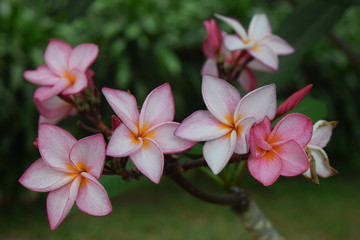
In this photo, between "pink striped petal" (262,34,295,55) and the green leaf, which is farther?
the green leaf

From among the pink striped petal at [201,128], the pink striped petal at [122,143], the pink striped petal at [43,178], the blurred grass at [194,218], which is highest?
the pink striped petal at [201,128]

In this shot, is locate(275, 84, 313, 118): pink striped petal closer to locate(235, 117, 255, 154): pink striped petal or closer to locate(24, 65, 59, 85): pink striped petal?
locate(235, 117, 255, 154): pink striped petal

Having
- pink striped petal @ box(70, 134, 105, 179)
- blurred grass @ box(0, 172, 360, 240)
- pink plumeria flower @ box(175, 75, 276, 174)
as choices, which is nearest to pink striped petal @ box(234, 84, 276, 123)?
pink plumeria flower @ box(175, 75, 276, 174)

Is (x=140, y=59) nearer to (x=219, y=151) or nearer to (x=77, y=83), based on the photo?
(x=77, y=83)

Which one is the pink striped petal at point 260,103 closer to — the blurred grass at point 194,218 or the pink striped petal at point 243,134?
the pink striped petal at point 243,134

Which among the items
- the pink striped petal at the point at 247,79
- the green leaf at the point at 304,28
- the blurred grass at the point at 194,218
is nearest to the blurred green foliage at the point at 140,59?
the blurred grass at the point at 194,218

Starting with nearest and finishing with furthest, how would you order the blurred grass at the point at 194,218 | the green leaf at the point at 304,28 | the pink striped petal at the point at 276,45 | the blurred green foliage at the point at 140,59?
1. the pink striped petal at the point at 276,45
2. the green leaf at the point at 304,28
3. the blurred grass at the point at 194,218
4. the blurred green foliage at the point at 140,59

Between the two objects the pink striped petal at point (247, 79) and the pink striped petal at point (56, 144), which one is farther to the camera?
the pink striped petal at point (247, 79)
